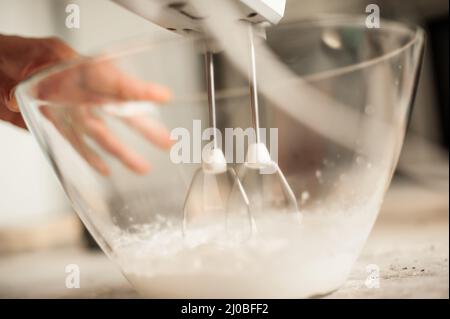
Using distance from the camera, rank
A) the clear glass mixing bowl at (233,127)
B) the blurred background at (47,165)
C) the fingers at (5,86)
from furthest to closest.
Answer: the blurred background at (47,165) < the fingers at (5,86) < the clear glass mixing bowl at (233,127)

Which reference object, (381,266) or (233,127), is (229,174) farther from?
(381,266)

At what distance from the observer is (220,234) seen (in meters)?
0.31

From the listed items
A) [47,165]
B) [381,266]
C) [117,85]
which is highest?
[47,165]

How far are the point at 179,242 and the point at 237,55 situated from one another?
12 cm

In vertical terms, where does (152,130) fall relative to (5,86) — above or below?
below

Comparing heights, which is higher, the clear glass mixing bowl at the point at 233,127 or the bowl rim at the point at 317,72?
the bowl rim at the point at 317,72

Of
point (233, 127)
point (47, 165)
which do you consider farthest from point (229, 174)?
point (47, 165)

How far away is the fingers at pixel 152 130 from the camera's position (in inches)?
11.4

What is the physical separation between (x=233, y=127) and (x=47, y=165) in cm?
76

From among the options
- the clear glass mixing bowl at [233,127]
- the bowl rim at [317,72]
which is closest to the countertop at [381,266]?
the clear glass mixing bowl at [233,127]

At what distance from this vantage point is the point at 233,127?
1.06ft

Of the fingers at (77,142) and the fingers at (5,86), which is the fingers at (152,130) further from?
the fingers at (5,86)

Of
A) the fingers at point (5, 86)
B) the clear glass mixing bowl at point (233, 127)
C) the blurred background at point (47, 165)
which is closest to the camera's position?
the clear glass mixing bowl at point (233, 127)

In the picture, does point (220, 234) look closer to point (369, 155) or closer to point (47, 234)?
point (369, 155)
